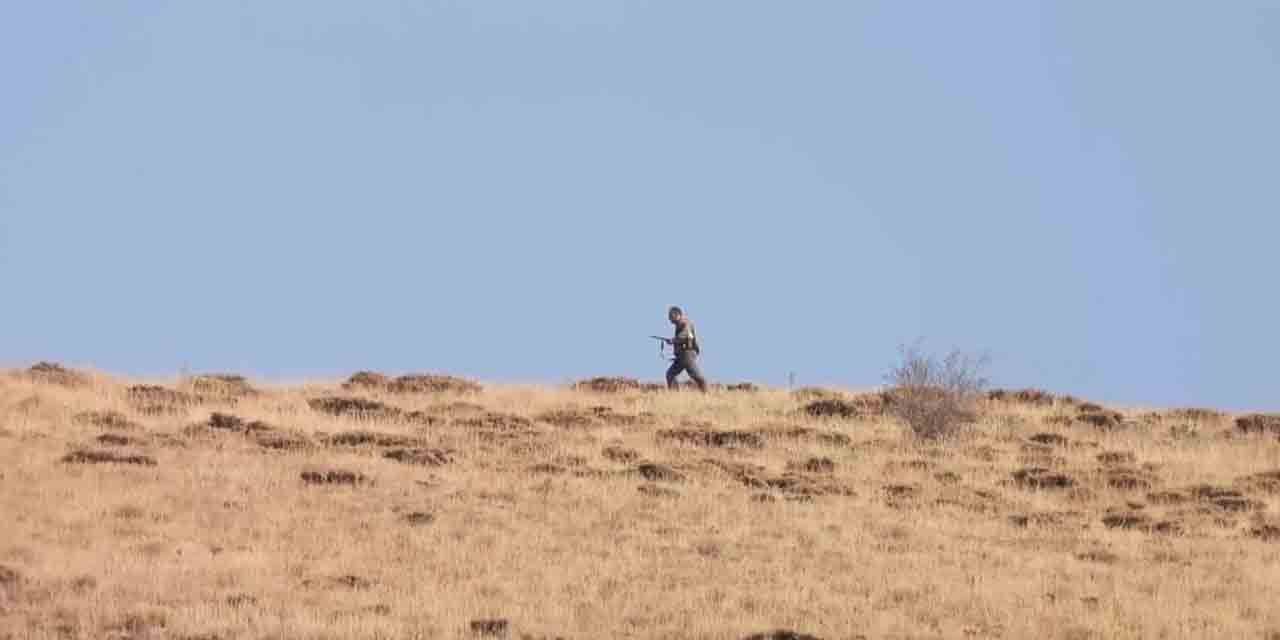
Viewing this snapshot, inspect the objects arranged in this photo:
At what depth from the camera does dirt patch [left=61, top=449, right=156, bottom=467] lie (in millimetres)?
27422

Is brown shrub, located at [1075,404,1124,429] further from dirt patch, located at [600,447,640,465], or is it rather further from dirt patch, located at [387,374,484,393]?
dirt patch, located at [387,374,484,393]

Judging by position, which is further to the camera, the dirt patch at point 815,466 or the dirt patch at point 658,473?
the dirt patch at point 815,466

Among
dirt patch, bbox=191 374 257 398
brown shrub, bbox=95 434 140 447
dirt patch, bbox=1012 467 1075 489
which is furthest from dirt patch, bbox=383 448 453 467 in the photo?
dirt patch, bbox=1012 467 1075 489

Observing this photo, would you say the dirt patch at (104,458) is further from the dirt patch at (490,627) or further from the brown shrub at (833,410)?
the brown shrub at (833,410)

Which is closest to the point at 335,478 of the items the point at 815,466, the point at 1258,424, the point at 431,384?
the point at 815,466

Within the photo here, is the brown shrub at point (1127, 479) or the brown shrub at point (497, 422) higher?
the brown shrub at point (497, 422)

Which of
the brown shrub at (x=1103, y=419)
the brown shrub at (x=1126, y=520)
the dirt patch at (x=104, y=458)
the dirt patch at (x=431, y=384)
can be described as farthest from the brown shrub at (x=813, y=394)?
the dirt patch at (x=104, y=458)

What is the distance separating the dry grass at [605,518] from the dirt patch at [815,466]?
72 millimetres

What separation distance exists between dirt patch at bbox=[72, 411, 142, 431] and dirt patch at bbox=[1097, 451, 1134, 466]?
13330 millimetres

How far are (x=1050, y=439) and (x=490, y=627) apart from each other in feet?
51.2

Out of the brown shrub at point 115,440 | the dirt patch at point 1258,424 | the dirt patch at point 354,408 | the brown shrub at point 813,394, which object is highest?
the brown shrub at point 813,394

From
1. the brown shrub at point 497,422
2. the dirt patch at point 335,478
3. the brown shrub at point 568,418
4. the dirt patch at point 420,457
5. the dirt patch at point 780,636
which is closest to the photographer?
the dirt patch at point 780,636

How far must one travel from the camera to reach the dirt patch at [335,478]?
2733 cm

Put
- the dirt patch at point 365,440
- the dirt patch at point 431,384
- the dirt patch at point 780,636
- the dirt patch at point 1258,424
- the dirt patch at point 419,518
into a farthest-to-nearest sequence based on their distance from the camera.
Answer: the dirt patch at point 431,384
the dirt patch at point 1258,424
the dirt patch at point 365,440
the dirt patch at point 419,518
the dirt patch at point 780,636
